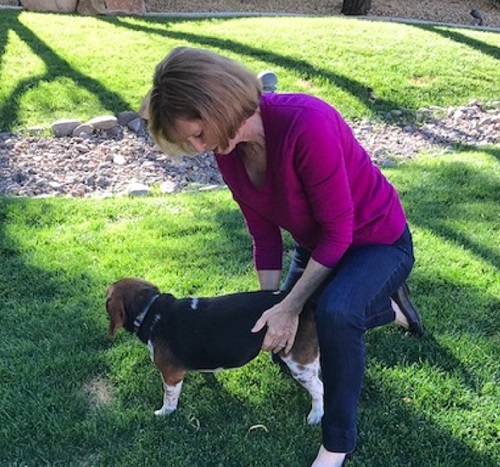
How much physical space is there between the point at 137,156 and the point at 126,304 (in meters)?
3.91

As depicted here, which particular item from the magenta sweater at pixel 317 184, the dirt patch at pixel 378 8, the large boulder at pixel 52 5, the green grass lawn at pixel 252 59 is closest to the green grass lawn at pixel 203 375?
the magenta sweater at pixel 317 184

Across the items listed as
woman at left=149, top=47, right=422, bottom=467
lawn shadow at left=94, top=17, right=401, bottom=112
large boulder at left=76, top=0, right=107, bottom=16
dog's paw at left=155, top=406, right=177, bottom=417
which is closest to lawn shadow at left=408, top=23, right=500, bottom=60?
lawn shadow at left=94, top=17, right=401, bottom=112

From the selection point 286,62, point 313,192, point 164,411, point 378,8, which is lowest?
point 164,411

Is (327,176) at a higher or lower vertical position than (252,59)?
higher

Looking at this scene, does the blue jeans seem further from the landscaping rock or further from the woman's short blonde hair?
the landscaping rock

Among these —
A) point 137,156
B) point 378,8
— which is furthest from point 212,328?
point 378,8

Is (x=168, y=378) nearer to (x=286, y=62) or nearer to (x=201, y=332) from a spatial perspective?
(x=201, y=332)

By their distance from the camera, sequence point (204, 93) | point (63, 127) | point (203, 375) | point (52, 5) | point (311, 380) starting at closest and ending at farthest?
1. point (204, 93)
2. point (311, 380)
3. point (203, 375)
4. point (63, 127)
5. point (52, 5)

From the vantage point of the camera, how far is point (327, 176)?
2535mm

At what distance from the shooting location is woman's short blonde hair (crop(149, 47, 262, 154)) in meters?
2.32

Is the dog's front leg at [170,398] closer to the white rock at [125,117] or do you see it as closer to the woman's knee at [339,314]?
the woman's knee at [339,314]

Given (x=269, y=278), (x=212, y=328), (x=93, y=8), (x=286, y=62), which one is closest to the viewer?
(x=212, y=328)

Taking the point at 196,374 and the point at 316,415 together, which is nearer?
the point at 316,415

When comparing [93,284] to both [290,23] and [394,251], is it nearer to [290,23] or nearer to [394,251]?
[394,251]
